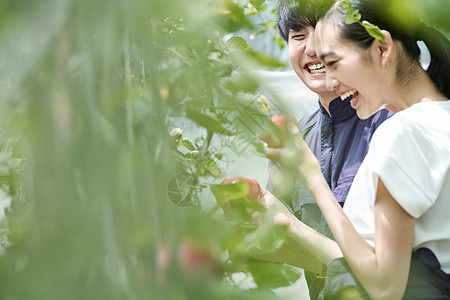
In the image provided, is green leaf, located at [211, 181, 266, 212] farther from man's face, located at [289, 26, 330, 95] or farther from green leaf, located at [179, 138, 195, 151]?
man's face, located at [289, 26, 330, 95]

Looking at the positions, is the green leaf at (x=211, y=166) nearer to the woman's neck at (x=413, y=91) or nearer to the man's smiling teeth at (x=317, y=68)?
the woman's neck at (x=413, y=91)

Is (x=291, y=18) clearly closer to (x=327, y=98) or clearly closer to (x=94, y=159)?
(x=327, y=98)

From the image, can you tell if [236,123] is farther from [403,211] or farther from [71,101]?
[403,211]

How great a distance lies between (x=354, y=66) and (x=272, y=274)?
0.63 meters

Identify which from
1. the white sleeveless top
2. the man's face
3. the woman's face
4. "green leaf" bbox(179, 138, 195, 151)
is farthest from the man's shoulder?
"green leaf" bbox(179, 138, 195, 151)

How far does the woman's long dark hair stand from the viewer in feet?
2.89

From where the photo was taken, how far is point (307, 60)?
1.25 meters

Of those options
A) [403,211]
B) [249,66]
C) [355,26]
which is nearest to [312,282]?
[403,211]

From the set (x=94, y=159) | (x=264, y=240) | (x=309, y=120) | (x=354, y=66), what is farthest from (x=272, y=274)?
(x=309, y=120)

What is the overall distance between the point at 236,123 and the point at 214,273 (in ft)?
0.36

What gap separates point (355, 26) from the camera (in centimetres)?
88

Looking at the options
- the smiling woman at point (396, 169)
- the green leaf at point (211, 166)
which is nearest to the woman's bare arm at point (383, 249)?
the smiling woman at point (396, 169)

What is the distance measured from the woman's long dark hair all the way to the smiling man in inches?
7.2

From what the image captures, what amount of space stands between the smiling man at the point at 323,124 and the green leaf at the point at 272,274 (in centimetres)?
72
